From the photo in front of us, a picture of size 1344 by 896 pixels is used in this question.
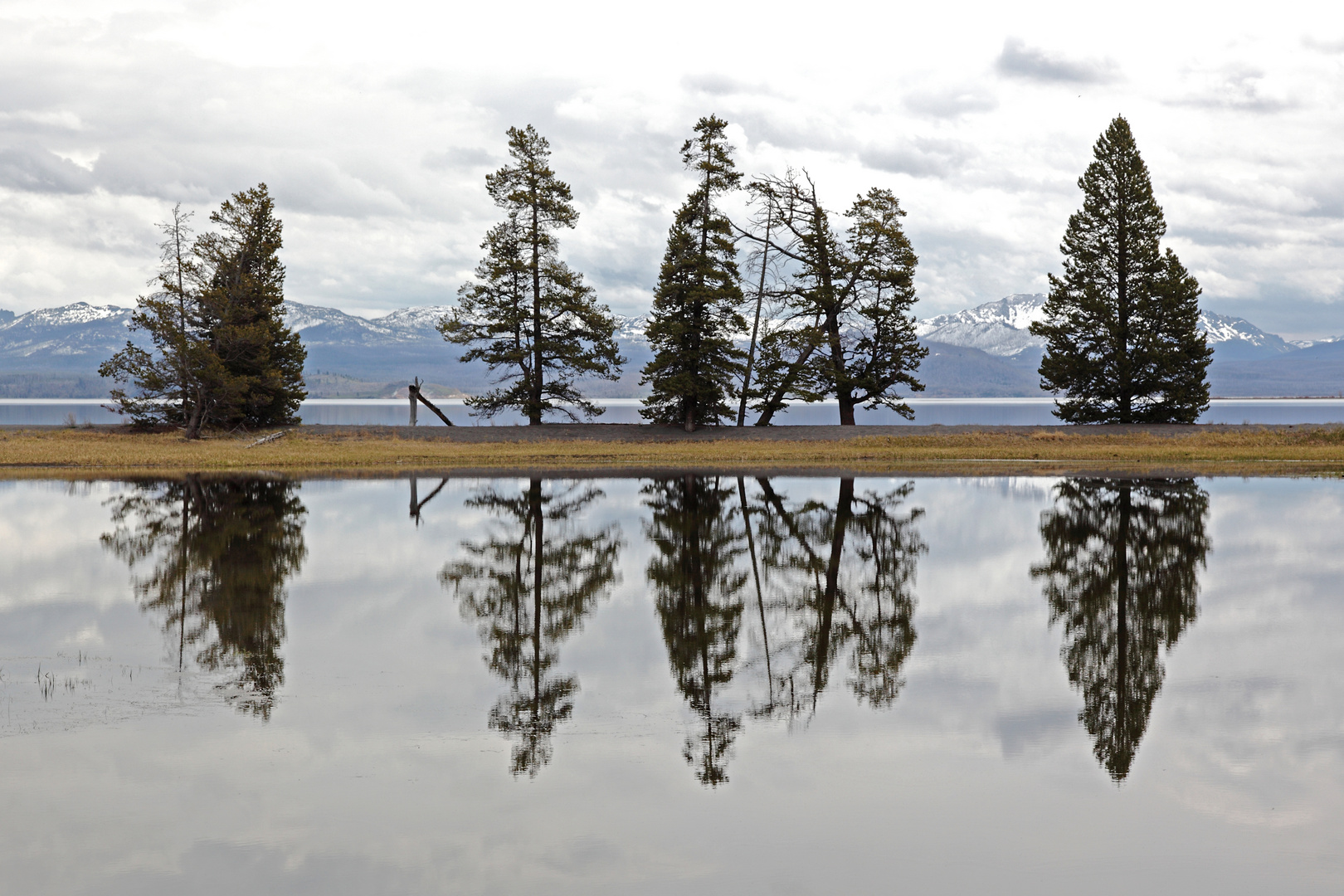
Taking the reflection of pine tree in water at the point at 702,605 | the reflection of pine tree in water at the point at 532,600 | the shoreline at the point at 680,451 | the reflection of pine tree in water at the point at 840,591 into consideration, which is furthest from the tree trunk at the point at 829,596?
the shoreline at the point at 680,451

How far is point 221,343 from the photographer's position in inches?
1937

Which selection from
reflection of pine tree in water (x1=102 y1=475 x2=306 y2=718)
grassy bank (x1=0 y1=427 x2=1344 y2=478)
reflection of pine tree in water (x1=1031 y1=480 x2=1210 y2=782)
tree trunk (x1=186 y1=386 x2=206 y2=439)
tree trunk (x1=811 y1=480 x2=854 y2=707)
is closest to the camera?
reflection of pine tree in water (x1=1031 y1=480 x2=1210 y2=782)

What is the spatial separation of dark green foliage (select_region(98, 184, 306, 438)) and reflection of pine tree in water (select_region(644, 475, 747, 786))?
30499mm

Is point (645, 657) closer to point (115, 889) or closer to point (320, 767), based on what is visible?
point (320, 767)

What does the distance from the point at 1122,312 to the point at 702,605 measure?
43231 millimetres

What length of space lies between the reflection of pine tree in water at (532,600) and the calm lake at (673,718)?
61 mm

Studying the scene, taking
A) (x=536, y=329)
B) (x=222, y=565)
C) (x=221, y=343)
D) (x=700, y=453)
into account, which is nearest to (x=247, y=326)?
(x=221, y=343)

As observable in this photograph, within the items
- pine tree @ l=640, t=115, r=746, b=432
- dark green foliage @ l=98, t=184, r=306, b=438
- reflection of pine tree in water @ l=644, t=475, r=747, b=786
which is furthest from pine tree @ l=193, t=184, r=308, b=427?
reflection of pine tree in water @ l=644, t=475, r=747, b=786

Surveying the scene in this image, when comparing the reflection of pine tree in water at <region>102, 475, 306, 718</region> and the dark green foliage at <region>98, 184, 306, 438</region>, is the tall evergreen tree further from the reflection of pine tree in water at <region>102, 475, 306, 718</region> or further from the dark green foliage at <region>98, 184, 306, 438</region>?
the reflection of pine tree in water at <region>102, 475, 306, 718</region>

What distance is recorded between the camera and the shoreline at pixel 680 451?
120 ft

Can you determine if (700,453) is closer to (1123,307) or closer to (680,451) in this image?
(680,451)

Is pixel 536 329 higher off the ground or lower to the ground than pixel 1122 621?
higher

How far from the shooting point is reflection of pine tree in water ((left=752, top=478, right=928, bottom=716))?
33.2 ft

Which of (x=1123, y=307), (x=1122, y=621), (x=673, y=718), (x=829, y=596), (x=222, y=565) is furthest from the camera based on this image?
(x=1123, y=307)
